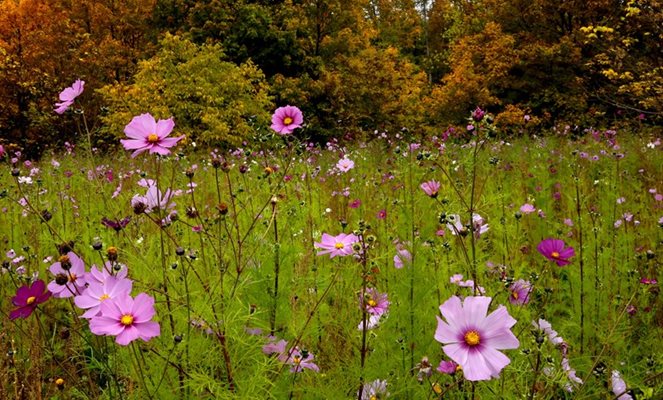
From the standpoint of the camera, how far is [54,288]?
1053 mm

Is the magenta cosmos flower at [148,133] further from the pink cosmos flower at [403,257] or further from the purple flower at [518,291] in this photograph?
the purple flower at [518,291]

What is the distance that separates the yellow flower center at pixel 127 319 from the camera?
87 centimetres

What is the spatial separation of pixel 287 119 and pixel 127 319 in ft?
2.77

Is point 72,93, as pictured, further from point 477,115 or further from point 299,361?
point 477,115

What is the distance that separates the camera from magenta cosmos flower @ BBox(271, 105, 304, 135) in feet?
4.88

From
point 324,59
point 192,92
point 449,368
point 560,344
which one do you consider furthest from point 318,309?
point 324,59

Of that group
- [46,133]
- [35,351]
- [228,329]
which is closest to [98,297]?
[228,329]

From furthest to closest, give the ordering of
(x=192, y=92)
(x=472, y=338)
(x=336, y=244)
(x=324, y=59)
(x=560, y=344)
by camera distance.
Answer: (x=324, y=59) < (x=192, y=92) < (x=336, y=244) < (x=560, y=344) < (x=472, y=338)

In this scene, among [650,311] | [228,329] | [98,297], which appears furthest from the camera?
[650,311]

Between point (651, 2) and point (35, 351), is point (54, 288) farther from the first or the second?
point (651, 2)

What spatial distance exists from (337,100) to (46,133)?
8389 mm

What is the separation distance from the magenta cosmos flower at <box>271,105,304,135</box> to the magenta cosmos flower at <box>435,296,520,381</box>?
2.68ft

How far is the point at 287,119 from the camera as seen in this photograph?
1546mm

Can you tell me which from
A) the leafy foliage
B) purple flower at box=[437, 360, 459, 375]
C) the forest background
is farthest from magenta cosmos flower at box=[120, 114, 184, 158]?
the forest background
